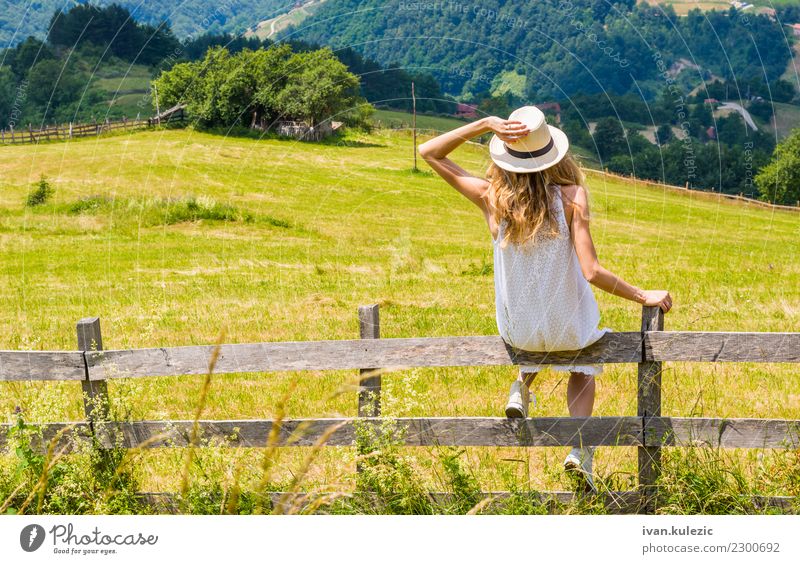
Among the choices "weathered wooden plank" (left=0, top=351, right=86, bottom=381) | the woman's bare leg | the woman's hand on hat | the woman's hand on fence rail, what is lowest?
the woman's bare leg

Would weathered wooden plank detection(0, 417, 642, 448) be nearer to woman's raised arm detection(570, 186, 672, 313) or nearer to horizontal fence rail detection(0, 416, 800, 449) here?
horizontal fence rail detection(0, 416, 800, 449)

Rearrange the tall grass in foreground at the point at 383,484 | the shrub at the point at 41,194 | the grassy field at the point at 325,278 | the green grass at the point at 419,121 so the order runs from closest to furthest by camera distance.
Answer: the tall grass in foreground at the point at 383,484 → the grassy field at the point at 325,278 → the green grass at the point at 419,121 → the shrub at the point at 41,194

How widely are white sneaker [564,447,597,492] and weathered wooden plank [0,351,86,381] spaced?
9.79 ft

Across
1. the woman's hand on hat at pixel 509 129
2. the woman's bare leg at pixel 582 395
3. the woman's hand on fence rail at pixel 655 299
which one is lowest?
the woman's bare leg at pixel 582 395

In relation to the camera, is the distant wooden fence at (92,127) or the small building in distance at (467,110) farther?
the distant wooden fence at (92,127)

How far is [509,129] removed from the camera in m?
4.52

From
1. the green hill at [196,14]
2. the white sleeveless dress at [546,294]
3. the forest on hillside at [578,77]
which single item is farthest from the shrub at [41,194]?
the white sleeveless dress at [546,294]

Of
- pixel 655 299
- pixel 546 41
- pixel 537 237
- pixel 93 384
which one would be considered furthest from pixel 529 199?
pixel 93 384

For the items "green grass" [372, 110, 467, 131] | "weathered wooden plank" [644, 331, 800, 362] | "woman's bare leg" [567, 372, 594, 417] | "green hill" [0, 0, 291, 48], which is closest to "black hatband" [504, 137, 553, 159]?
"weathered wooden plank" [644, 331, 800, 362]

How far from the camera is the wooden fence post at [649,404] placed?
16.2 ft

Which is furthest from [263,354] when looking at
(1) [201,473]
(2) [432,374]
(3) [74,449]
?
(2) [432,374]

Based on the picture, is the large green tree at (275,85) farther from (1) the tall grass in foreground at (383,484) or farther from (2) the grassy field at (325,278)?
(1) the tall grass in foreground at (383,484)

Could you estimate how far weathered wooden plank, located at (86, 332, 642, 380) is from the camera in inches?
194

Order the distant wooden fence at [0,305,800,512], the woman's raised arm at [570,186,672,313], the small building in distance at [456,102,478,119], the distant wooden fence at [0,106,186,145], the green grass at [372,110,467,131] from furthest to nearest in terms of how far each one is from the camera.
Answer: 1. the distant wooden fence at [0,106,186,145]
2. the green grass at [372,110,467,131]
3. the small building in distance at [456,102,478,119]
4. the distant wooden fence at [0,305,800,512]
5. the woman's raised arm at [570,186,672,313]
